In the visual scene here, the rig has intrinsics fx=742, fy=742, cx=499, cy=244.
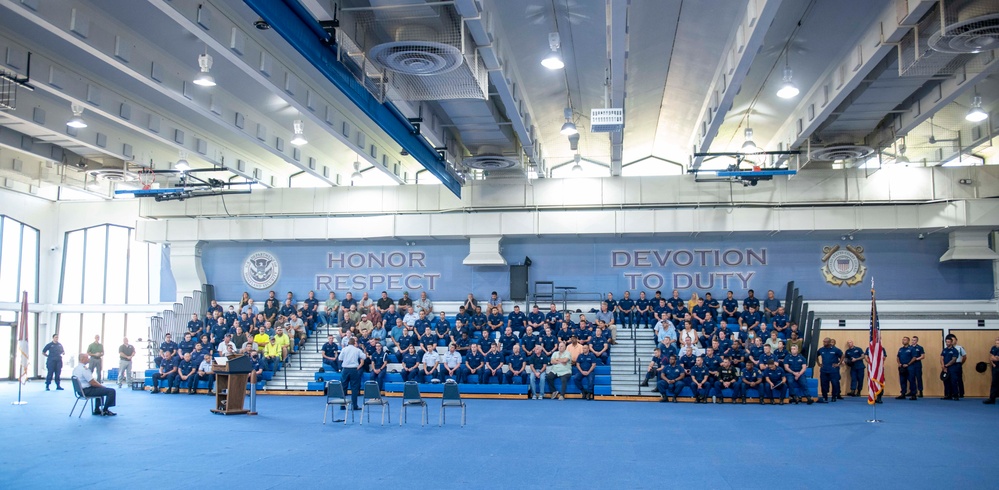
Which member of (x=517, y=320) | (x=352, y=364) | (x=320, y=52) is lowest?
(x=352, y=364)

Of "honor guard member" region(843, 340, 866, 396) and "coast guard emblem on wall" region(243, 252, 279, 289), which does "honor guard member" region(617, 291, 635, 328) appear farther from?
"coast guard emblem on wall" region(243, 252, 279, 289)

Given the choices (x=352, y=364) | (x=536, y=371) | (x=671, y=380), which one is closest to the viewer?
(x=352, y=364)

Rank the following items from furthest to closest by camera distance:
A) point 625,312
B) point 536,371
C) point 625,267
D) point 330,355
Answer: point 625,267 < point 625,312 < point 330,355 < point 536,371

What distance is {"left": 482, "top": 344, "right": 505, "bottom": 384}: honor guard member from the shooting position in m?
18.5

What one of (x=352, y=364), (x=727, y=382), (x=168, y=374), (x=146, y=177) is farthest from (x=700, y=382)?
(x=146, y=177)

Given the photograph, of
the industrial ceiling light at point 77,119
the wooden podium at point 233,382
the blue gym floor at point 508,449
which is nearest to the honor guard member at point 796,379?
the blue gym floor at point 508,449

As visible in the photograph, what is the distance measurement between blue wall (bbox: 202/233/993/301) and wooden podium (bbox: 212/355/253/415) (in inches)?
375

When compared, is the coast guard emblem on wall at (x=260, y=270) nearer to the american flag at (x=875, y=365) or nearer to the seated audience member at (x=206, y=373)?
the seated audience member at (x=206, y=373)

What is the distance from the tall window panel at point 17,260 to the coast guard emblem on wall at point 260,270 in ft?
23.3

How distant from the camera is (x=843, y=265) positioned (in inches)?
853

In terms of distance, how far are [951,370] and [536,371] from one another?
10.5 metres

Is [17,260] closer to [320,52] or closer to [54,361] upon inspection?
[54,361]

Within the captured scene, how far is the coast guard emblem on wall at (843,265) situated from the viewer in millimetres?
21542

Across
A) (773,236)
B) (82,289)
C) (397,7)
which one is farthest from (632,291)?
(82,289)
